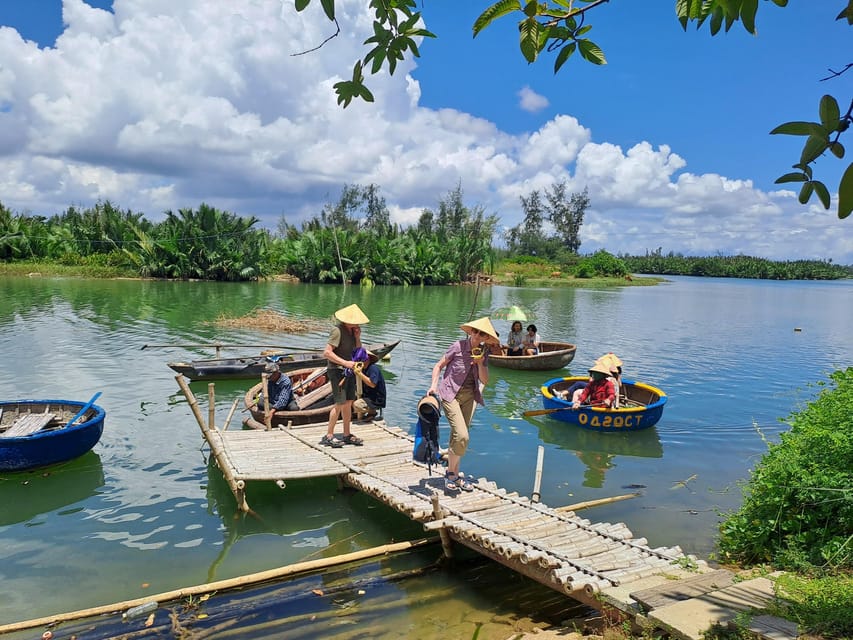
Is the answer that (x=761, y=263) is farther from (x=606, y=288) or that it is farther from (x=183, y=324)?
(x=183, y=324)

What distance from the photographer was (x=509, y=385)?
14320mm

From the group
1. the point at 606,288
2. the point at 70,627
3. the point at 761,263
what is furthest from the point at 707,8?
the point at 761,263

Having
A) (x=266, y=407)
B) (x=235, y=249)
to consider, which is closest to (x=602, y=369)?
(x=266, y=407)

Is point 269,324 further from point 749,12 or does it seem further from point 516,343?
point 749,12

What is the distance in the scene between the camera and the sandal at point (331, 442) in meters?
7.71

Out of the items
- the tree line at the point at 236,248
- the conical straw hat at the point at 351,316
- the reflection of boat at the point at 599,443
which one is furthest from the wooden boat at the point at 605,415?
the tree line at the point at 236,248

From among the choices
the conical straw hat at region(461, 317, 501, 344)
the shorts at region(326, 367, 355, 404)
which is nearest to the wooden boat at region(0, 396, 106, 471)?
the shorts at region(326, 367, 355, 404)

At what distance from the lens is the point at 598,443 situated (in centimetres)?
1016

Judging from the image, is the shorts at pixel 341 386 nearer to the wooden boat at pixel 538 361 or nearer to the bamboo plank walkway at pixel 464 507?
the bamboo plank walkway at pixel 464 507

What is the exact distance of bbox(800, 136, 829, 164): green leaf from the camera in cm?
165

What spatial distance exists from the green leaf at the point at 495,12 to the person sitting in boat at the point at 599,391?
870cm

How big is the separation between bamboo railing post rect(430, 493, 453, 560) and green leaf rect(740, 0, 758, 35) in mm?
4547

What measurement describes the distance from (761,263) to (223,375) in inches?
4094

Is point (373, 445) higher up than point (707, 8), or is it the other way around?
point (707, 8)
